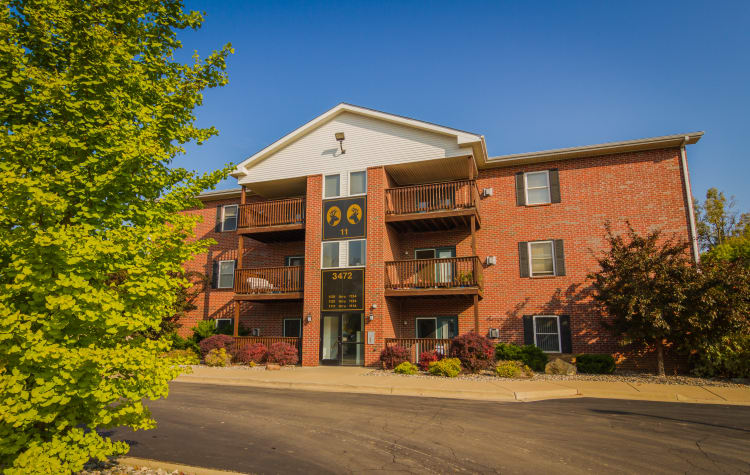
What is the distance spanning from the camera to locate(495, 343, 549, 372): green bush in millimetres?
16172

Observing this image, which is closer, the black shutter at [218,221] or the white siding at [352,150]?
the white siding at [352,150]

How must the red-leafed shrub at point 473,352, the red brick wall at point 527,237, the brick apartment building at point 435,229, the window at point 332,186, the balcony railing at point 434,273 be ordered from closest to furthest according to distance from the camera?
the red-leafed shrub at point 473,352 → the balcony railing at point 434,273 → the red brick wall at point 527,237 → the brick apartment building at point 435,229 → the window at point 332,186

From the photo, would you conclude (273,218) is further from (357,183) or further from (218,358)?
(218,358)

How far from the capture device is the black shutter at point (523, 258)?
731 inches

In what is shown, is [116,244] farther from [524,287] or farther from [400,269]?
[524,287]

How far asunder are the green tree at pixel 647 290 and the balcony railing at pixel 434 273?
176 inches

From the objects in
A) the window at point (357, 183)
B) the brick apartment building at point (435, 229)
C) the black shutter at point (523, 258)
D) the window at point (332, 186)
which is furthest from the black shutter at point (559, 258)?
the window at point (332, 186)

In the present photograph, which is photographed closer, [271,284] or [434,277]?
[434,277]

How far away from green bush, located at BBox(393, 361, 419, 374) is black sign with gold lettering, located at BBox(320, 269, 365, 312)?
11.3 feet

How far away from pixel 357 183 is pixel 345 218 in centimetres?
173

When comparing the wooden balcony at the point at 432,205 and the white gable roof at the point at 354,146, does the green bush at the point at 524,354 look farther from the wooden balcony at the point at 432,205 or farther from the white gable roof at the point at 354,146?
the white gable roof at the point at 354,146

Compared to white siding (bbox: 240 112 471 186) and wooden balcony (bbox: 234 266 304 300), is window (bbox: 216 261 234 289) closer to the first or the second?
wooden balcony (bbox: 234 266 304 300)

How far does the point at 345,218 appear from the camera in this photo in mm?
19469

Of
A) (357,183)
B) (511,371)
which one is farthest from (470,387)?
(357,183)
